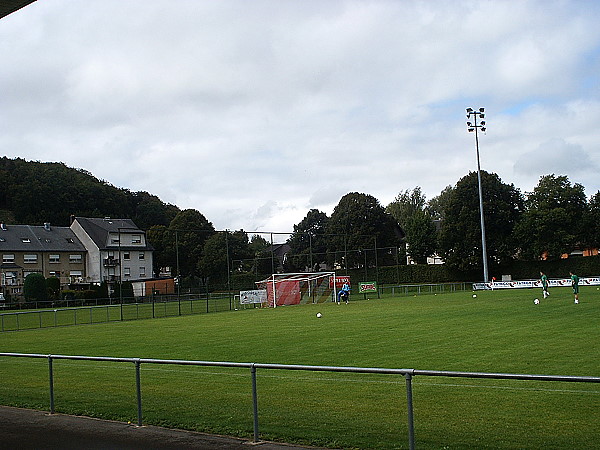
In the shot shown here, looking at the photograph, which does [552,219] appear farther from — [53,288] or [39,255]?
[39,255]

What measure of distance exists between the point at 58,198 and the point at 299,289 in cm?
7137

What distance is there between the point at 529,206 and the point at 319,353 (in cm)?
6394

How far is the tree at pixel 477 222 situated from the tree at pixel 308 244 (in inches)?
594

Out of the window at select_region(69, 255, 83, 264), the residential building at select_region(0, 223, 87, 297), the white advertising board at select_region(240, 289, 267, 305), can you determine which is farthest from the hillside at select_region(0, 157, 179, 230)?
the white advertising board at select_region(240, 289, 267, 305)

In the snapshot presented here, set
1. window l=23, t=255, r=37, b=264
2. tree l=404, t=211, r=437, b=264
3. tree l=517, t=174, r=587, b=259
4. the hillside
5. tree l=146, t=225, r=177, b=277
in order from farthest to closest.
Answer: the hillside, tree l=146, t=225, r=177, b=277, tree l=404, t=211, r=437, b=264, window l=23, t=255, r=37, b=264, tree l=517, t=174, r=587, b=259

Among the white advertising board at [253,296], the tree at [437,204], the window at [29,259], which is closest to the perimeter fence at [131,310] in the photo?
the white advertising board at [253,296]

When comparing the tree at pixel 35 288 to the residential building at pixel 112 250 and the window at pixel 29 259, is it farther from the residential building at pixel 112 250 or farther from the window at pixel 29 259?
the residential building at pixel 112 250

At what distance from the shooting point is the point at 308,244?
104m

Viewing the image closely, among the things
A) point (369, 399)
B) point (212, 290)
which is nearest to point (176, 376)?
point (369, 399)

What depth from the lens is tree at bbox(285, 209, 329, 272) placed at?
83219 millimetres

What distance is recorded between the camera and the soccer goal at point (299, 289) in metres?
52.1

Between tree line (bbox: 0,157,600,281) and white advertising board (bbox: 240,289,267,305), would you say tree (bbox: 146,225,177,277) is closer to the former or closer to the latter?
tree line (bbox: 0,157,600,281)

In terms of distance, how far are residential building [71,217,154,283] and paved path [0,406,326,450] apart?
267ft

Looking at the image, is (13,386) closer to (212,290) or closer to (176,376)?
(176,376)
